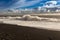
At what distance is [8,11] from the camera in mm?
1795

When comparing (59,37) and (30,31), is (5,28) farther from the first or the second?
(59,37)

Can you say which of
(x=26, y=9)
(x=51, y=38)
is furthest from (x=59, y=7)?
(x=51, y=38)

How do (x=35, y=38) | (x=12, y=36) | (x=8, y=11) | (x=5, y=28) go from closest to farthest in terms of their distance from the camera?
1. (x=35, y=38)
2. (x=12, y=36)
3. (x=5, y=28)
4. (x=8, y=11)

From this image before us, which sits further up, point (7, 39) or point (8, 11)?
point (8, 11)

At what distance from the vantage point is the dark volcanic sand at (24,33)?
0.86m

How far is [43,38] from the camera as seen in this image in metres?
0.88

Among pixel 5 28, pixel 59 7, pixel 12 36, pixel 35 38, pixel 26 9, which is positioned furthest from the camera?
A: pixel 26 9

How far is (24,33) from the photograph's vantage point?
100cm

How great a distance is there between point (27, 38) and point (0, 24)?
0.50m

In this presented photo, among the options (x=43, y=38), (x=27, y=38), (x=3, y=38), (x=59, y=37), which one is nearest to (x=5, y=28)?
(x=3, y=38)

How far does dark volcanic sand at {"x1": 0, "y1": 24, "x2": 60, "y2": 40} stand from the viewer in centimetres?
86

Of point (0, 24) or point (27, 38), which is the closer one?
point (27, 38)

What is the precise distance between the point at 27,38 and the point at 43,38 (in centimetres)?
14

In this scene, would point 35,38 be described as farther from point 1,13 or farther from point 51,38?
point 1,13
